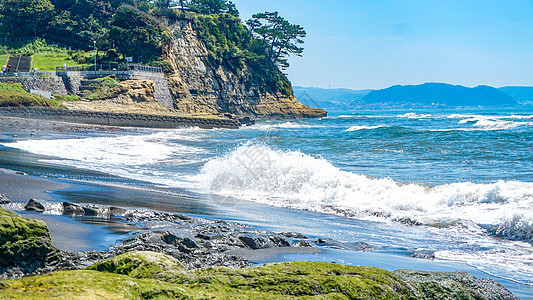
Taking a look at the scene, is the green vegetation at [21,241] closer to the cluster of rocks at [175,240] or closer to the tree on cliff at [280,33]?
the cluster of rocks at [175,240]

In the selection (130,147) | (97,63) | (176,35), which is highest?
(176,35)

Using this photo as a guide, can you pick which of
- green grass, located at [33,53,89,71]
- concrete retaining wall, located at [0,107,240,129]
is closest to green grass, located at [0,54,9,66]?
green grass, located at [33,53,89,71]

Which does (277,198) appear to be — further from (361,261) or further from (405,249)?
(361,261)

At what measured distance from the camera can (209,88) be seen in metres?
72.9

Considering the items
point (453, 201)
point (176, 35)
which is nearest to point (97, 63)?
point (176, 35)

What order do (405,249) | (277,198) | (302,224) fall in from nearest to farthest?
(405,249) → (302,224) → (277,198)

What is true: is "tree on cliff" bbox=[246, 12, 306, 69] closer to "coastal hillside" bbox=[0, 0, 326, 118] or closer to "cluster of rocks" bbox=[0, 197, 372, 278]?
Result: "coastal hillside" bbox=[0, 0, 326, 118]

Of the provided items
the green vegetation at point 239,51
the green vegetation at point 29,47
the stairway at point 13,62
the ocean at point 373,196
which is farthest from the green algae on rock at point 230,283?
the green vegetation at point 239,51

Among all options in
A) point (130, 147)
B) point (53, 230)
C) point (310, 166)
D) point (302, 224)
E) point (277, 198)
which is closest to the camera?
point (53, 230)

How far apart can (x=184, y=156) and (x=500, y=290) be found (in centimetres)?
1779

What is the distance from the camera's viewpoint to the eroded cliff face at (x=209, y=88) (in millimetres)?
67131

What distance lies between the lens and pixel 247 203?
11094 mm

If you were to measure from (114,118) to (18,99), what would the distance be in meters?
8.12

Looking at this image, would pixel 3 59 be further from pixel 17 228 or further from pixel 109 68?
pixel 17 228
